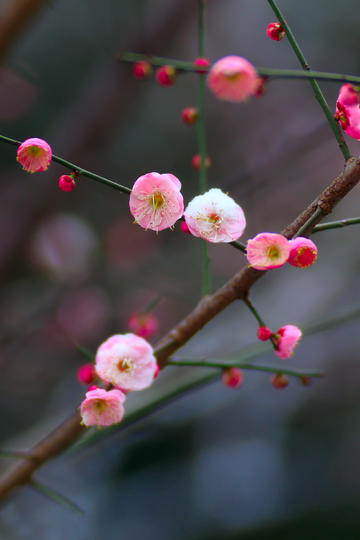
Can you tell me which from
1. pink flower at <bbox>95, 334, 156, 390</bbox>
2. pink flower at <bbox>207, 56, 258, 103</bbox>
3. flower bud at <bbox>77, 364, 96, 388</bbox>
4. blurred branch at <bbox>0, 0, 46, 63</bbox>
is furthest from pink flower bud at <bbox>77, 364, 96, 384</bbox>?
blurred branch at <bbox>0, 0, 46, 63</bbox>

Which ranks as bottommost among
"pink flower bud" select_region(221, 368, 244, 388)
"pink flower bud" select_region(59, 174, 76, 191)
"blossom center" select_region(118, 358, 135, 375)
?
"blossom center" select_region(118, 358, 135, 375)

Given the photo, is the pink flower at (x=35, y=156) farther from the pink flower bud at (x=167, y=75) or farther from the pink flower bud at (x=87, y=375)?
the pink flower bud at (x=87, y=375)

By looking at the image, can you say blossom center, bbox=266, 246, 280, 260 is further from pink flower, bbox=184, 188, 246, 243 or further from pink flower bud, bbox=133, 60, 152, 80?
pink flower bud, bbox=133, 60, 152, 80

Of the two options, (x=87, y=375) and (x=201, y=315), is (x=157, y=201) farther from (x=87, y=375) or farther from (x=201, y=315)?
(x=87, y=375)

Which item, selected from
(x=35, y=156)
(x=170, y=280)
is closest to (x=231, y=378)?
(x=35, y=156)

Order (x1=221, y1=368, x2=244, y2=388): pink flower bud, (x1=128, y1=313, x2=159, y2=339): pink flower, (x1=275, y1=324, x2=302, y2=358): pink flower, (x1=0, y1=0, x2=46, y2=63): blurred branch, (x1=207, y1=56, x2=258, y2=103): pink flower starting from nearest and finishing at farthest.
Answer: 1. (x1=207, y1=56, x2=258, y2=103): pink flower
2. (x1=275, y1=324, x2=302, y2=358): pink flower
3. (x1=221, y1=368, x2=244, y2=388): pink flower bud
4. (x1=128, y1=313, x2=159, y2=339): pink flower
5. (x1=0, y1=0, x2=46, y2=63): blurred branch

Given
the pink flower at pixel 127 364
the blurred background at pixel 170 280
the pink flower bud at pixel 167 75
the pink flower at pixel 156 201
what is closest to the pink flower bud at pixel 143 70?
the pink flower bud at pixel 167 75
